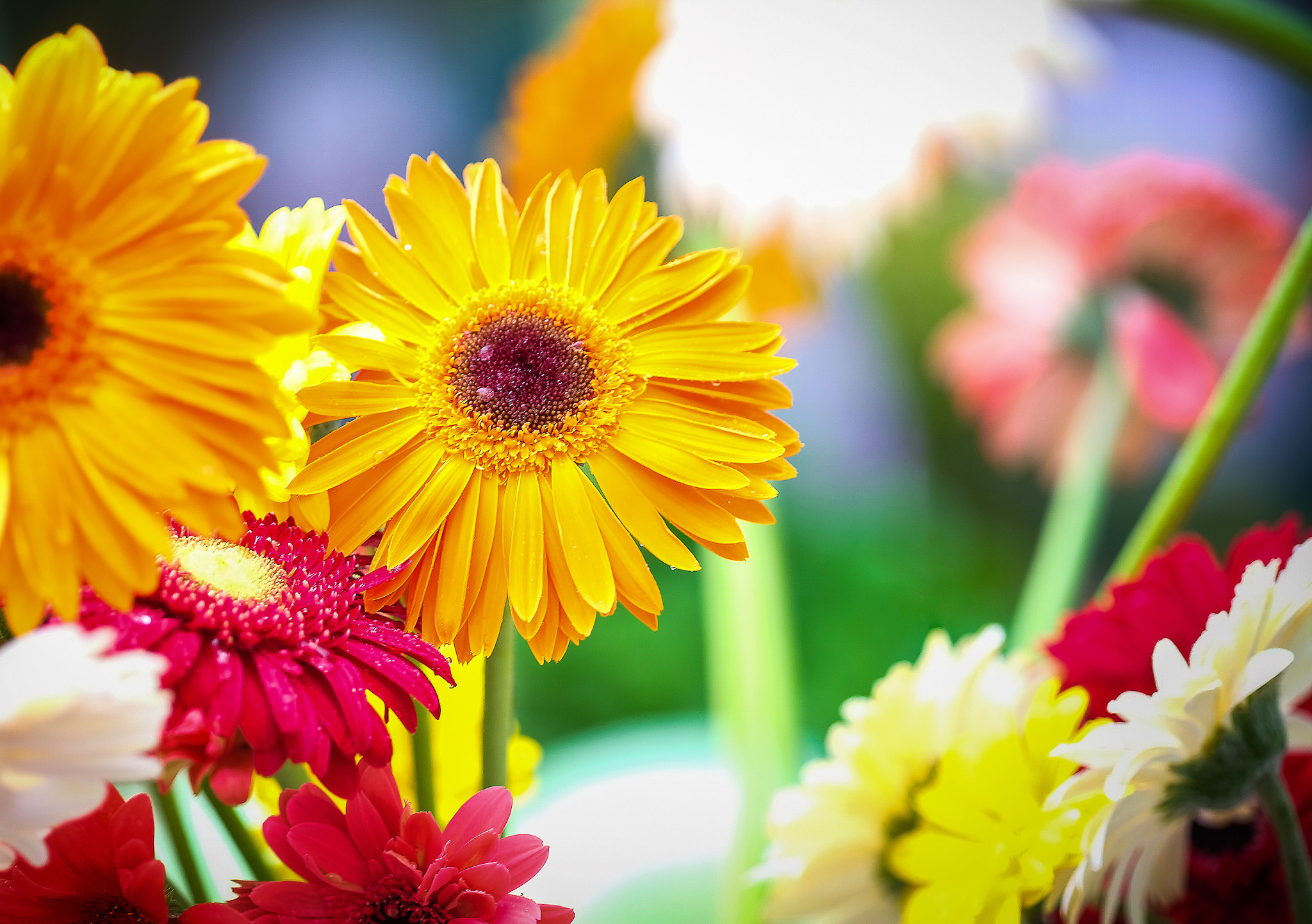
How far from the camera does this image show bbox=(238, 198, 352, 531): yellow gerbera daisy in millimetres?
154

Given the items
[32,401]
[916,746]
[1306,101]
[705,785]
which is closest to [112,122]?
[32,401]

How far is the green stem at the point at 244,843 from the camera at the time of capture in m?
0.18

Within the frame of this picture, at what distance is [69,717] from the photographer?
0.12 meters

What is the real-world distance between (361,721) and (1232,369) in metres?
0.26

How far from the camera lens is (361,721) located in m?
0.14

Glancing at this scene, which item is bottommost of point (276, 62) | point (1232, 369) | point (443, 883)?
point (443, 883)

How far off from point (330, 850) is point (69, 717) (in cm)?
5

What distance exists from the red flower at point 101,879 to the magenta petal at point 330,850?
0.02 metres

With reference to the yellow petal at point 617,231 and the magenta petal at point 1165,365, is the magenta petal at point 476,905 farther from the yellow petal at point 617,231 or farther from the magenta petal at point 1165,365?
the magenta petal at point 1165,365

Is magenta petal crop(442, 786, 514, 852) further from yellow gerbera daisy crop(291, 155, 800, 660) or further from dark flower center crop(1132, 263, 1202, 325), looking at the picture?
dark flower center crop(1132, 263, 1202, 325)

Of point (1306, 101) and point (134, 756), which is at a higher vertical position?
point (1306, 101)

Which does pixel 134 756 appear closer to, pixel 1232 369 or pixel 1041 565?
pixel 1232 369

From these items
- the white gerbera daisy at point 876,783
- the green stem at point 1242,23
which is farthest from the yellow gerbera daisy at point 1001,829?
the green stem at point 1242,23

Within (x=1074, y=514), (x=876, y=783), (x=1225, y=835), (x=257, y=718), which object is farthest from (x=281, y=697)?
(x=1074, y=514)
